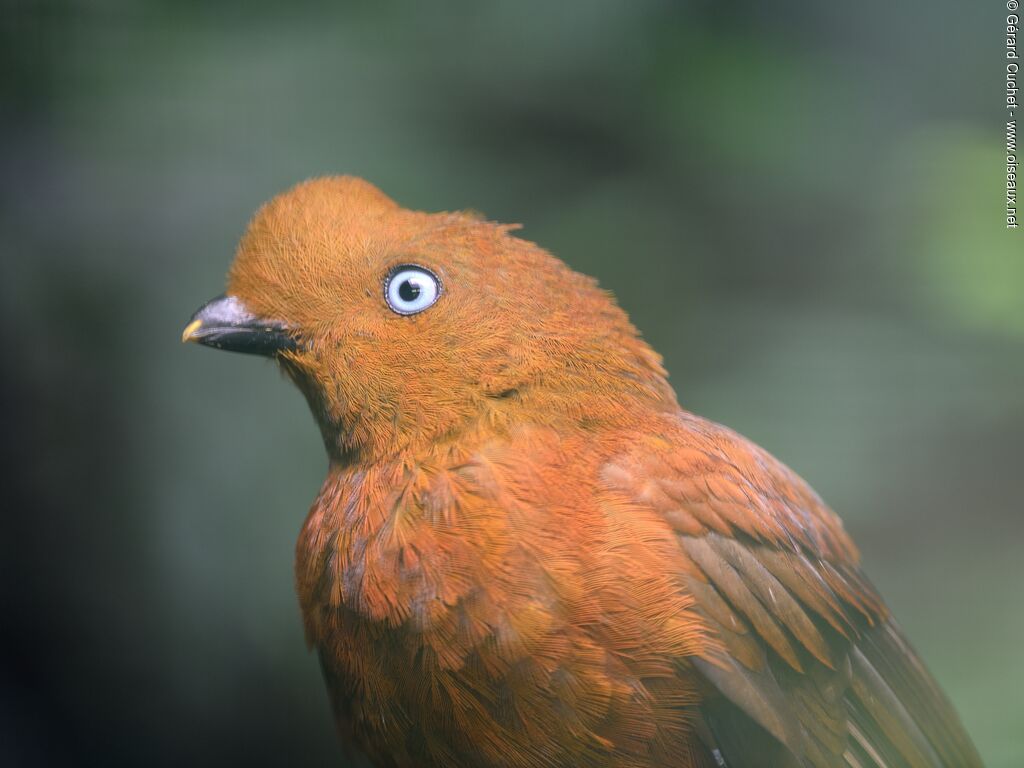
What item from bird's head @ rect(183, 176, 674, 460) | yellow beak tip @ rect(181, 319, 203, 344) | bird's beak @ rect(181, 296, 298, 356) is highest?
bird's head @ rect(183, 176, 674, 460)

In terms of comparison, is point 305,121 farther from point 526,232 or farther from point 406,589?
point 406,589

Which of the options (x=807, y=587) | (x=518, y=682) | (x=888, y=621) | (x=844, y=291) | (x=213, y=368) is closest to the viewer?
(x=518, y=682)

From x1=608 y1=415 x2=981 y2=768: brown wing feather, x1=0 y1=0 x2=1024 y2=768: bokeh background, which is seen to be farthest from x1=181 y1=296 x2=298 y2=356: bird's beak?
x1=0 y1=0 x2=1024 y2=768: bokeh background

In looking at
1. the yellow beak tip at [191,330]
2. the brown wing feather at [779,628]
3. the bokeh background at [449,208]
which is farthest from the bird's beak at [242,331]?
the bokeh background at [449,208]

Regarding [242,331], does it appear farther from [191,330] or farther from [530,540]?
[530,540]

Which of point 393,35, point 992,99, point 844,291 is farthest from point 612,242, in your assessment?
point 992,99

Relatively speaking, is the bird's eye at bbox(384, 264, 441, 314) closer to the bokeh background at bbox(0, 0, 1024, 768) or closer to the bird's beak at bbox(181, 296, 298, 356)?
the bird's beak at bbox(181, 296, 298, 356)

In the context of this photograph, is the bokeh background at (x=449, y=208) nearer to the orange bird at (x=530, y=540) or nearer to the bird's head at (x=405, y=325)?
the orange bird at (x=530, y=540)

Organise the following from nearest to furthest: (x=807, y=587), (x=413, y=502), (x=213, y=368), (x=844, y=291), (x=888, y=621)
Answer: (x=413, y=502) → (x=807, y=587) → (x=888, y=621) → (x=844, y=291) → (x=213, y=368)
